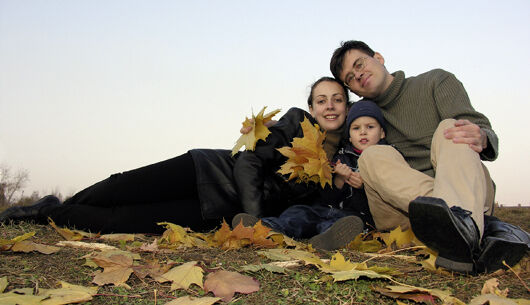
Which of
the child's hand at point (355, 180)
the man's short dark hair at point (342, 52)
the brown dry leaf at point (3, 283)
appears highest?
the man's short dark hair at point (342, 52)

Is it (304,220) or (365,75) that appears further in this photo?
(365,75)

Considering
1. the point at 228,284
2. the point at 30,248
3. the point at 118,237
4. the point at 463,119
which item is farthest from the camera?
the point at 118,237

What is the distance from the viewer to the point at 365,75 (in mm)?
3494

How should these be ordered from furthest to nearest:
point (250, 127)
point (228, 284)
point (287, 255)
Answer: point (250, 127) < point (287, 255) < point (228, 284)

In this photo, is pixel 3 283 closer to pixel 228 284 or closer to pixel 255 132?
pixel 228 284

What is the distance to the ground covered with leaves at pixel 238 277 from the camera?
1.63 metres

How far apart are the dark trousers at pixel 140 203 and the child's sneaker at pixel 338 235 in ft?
4.18

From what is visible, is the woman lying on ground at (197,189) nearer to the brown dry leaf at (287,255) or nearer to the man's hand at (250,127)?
the man's hand at (250,127)

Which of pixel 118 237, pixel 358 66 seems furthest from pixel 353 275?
pixel 358 66

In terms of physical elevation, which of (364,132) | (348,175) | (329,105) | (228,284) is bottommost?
(228,284)

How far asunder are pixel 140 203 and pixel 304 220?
141 centimetres

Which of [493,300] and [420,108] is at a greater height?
[420,108]

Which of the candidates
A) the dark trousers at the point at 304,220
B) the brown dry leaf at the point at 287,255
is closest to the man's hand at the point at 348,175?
the dark trousers at the point at 304,220

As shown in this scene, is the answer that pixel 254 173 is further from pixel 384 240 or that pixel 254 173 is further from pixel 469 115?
pixel 469 115
